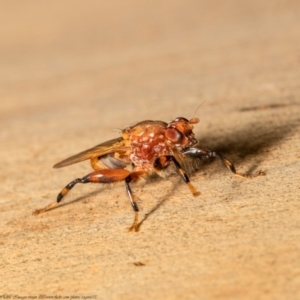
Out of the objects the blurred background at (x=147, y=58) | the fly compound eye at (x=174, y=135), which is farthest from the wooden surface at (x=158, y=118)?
the fly compound eye at (x=174, y=135)

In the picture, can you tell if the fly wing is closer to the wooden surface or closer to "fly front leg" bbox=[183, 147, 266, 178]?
the wooden surface

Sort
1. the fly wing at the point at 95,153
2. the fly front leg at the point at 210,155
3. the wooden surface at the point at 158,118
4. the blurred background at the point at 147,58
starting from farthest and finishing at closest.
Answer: the blurred background at the point at 147,58 < the fly wing at the point at 95,153 < the fly front leg at the point at 210,155 < the wooden surface at the point at 158,118

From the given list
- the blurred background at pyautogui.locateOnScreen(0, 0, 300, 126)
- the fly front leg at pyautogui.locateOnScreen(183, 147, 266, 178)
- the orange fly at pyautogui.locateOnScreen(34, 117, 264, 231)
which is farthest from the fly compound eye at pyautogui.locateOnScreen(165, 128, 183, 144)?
the blurred background at pyautogui.locateOnScreen(0, 0, 300, 126)

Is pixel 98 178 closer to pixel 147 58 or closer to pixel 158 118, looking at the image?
pixel 158 118

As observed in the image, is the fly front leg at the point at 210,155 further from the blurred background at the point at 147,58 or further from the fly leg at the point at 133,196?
the blurred background at the point at 147,58

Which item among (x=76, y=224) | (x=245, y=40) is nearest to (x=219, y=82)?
(x=245, y=40)

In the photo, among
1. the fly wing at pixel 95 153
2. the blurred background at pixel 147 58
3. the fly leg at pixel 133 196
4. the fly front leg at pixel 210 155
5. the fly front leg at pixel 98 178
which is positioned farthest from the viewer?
the blurred background at pixel 147 58

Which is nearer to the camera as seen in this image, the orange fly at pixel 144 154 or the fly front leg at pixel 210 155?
the fly front leg at pixel 210 155
